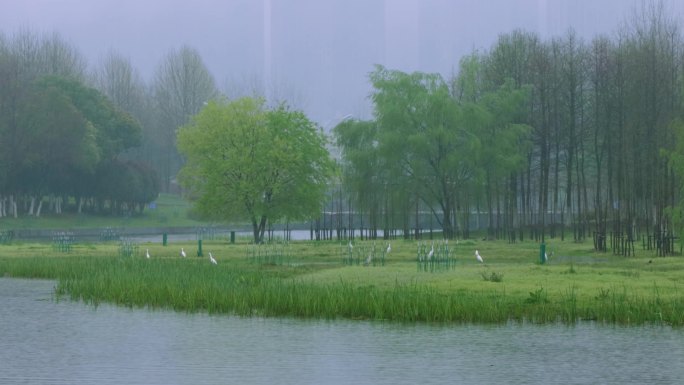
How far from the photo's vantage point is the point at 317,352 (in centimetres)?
2431

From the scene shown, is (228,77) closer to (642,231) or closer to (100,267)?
(642,231)

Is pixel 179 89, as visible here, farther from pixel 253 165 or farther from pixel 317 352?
pixel 317 352

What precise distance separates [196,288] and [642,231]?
42.4 metres

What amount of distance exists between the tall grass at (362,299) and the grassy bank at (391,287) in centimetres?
3

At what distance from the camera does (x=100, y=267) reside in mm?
42531

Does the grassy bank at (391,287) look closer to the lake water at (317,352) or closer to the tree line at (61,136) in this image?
the lake water at (317,352)

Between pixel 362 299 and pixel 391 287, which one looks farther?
pixel 391 287

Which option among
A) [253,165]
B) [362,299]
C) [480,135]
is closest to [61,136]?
[253,165]

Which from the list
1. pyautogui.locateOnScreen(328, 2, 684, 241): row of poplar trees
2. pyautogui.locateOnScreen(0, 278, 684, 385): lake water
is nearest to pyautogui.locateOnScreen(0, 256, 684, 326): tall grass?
pyautogui.locateOnScreen(0, 278, 684, 385): lake water

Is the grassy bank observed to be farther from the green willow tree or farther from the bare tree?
the bare tree

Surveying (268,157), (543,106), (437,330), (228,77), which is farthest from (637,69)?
(228,77)

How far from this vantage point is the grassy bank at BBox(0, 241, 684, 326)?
28.7m

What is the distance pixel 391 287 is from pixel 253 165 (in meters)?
40.2

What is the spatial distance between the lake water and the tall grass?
2.50 feet
